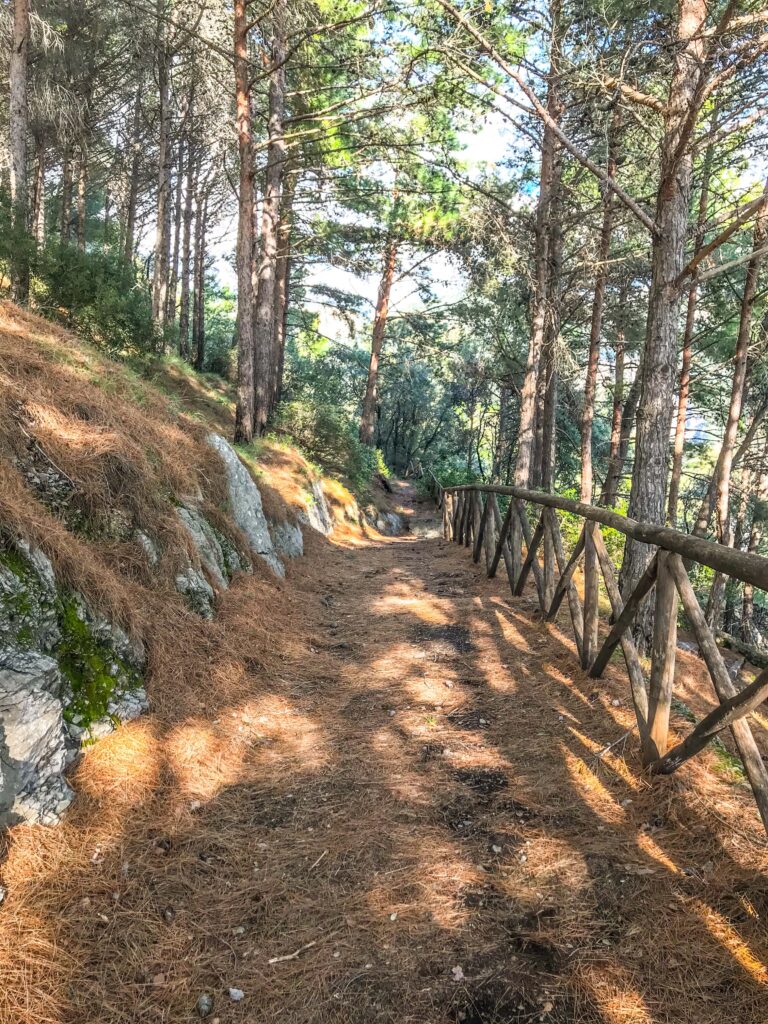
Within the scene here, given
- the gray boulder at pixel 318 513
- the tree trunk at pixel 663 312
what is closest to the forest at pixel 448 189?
the tree trunk at pixel 663 312

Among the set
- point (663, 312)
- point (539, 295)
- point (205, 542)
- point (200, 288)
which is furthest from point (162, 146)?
point (663, 312)

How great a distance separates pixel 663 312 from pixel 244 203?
6.87 metres

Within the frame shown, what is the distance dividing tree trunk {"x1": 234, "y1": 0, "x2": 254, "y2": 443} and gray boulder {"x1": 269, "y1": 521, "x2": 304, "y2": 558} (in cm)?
266

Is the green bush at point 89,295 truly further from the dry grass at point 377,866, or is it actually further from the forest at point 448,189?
the dry grass at point 377,866

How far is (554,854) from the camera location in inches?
96.3

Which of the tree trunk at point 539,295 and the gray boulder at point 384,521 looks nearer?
the tree trunk at point 539,295

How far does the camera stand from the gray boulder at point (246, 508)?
21.5 feet

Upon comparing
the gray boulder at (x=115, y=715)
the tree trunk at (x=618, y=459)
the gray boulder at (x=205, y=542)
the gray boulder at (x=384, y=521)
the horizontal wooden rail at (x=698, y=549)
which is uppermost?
the tree trunk at (x=618, y=459)

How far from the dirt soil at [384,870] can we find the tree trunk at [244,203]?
6474 mm

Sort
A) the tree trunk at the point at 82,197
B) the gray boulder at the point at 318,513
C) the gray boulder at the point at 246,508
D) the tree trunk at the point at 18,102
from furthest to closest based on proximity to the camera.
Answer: the tree trunk at the point at 82,197
the gray boulder at the point at 318,513
the tree trunk at the point at 18,102
the gray boulder at the point at 246,508

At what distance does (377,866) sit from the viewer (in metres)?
2.44

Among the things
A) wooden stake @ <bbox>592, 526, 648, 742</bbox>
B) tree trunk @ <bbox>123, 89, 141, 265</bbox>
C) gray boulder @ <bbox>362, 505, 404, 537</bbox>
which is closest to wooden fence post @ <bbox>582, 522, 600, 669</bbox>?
wooden stake @ <bbox>592, 526, 648, 742</bbox>

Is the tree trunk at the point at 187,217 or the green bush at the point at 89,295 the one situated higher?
the tree trunk at the point at 187,217

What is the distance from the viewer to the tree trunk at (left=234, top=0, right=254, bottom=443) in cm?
834
